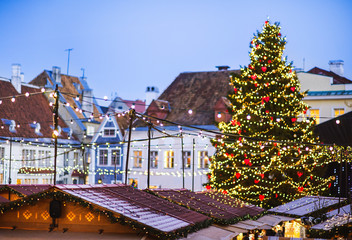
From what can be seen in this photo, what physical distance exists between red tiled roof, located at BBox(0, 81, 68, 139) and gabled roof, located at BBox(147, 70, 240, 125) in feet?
37.6

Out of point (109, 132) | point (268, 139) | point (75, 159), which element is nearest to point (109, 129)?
point (109, 132)

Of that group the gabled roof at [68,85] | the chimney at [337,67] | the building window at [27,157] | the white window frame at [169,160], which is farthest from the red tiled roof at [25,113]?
the chimney at [337,67]

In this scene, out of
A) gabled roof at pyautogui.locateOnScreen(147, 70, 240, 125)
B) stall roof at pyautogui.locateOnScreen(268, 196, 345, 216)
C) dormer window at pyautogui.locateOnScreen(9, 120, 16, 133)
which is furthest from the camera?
gabled roof at pyautogui.locateOnScreen(147, 70, 240, 125)

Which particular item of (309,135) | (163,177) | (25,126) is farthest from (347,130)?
(25,126)

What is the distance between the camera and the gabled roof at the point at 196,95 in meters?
54.0

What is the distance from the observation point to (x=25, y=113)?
5688 cm

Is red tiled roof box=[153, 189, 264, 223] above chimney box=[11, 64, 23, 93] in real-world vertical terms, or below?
below

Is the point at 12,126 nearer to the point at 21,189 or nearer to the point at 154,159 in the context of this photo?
the point at 154,159

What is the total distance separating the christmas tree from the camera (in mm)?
30484

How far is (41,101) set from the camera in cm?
6103

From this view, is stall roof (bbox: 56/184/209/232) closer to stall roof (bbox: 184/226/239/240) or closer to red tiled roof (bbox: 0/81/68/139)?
stall roof (bbox: 184/226/239/240)

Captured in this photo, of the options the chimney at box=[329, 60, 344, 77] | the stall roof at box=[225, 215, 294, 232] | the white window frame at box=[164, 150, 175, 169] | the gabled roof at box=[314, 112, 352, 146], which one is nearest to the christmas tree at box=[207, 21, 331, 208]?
the gabled roof at box=[314, 112, 352, 146]

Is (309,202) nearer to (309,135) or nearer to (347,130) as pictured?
(309,135)

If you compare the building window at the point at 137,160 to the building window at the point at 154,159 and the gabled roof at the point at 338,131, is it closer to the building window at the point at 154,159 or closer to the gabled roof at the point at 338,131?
the building window at the point at 154,159
